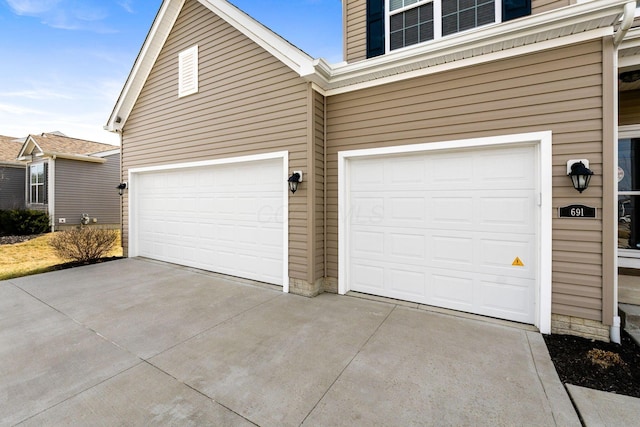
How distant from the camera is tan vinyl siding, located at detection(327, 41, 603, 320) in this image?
119 inches

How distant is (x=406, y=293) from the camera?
4.14m

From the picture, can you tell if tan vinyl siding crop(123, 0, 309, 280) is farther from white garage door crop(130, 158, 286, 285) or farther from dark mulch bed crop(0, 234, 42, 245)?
dark mulch bed crop(0, 234, 42, 245)

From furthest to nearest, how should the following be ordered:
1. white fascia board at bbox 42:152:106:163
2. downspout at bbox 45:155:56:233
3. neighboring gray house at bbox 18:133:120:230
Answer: neighboring gray house at bbox 18:133:120:230 < downspout at bbox 45:155:56:233 < white fascia board at bbox 42:152:106:163

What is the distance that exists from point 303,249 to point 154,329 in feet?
7.49

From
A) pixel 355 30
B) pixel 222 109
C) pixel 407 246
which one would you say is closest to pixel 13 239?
pixel 222 109

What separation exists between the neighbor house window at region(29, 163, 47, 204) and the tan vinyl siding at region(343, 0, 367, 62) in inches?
611

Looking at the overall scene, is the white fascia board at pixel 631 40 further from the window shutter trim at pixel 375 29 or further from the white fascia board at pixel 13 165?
the white fascia board at pixel 13 165

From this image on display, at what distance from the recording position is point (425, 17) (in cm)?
442

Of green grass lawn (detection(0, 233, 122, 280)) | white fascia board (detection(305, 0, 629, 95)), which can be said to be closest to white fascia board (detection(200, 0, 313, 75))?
white fascia board (detection(305, 0, 629, 95))

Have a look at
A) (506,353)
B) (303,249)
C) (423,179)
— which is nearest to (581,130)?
(423,179)

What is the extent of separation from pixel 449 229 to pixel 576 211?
1.35 metres

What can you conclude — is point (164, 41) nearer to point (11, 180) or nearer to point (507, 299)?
point (507, 299)

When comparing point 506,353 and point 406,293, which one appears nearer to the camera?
point 506,353

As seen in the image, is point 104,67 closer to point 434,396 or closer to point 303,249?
point 303,249
